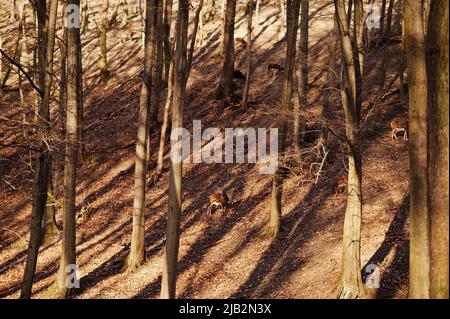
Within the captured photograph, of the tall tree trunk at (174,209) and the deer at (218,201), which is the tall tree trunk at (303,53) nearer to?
the deer at (218,201)

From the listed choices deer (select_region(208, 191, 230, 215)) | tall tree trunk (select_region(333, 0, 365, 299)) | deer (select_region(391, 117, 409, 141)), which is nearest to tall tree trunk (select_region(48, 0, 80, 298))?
deer (select_region(208, 191, 230, 215))

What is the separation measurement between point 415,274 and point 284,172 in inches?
402

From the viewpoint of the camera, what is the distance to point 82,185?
78.9 feet

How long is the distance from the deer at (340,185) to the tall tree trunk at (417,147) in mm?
8225

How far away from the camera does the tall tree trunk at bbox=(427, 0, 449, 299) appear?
8078 millimetres

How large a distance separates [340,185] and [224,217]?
152 inches

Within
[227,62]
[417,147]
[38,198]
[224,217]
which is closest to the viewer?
[417,147]

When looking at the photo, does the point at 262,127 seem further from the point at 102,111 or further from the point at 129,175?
the point at 102,111

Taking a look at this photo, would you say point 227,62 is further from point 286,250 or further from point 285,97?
point 286,250

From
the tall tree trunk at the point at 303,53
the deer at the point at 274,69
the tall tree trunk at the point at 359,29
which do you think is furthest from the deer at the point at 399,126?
the deer at the point at 274,69

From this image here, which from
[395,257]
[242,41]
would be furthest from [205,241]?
[242,41]

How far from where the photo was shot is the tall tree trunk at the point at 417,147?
9.85 m

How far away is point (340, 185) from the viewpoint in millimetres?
18375

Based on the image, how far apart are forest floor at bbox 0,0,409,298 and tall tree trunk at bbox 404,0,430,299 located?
2489 millimetres
